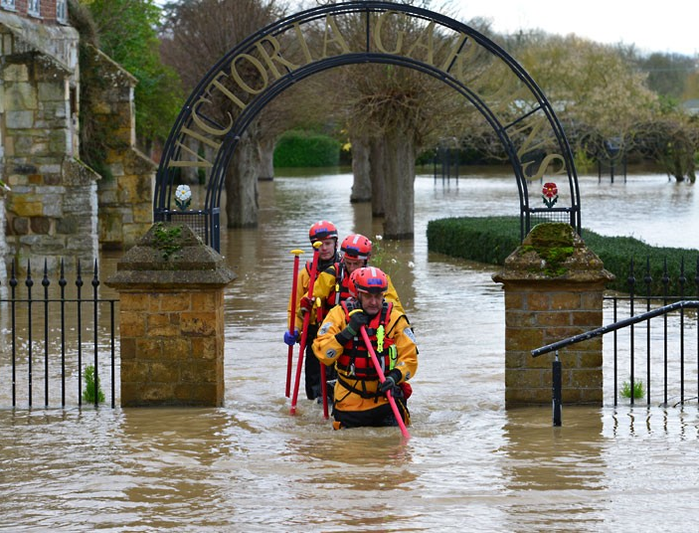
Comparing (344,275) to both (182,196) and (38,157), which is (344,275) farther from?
(38,157)

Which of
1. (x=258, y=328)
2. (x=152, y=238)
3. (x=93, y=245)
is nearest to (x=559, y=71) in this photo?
(x=93, y=245)

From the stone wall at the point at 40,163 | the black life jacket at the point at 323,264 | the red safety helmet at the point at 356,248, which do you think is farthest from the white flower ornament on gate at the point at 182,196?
the stone wall at the point at 40,163

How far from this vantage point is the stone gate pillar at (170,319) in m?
9.42

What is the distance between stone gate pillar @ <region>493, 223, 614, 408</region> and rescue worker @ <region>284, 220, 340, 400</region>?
1.43 m

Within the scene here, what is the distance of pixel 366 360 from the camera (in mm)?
8586

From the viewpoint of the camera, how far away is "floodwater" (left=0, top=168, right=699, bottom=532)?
6547mm

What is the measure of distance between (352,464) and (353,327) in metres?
1.09

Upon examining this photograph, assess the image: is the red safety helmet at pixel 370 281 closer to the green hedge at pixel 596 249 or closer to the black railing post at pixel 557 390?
the black railing post at pixel 557 390

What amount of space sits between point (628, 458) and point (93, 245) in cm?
1406

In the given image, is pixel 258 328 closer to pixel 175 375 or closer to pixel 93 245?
pixel 175 375

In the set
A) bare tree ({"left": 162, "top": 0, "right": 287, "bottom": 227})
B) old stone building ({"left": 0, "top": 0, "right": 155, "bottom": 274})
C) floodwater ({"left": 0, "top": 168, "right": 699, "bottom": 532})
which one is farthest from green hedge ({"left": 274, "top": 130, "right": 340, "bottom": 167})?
floodwater ({"left": 0, "top": 168, "right": 699, "bottom": 532})

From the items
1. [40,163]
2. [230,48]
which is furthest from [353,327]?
[230,48]

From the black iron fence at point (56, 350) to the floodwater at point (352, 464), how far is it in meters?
0.47

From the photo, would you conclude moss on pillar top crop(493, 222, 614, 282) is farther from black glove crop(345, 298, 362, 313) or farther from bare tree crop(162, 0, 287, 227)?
bare tree crop(162, 0, 287, 227)
